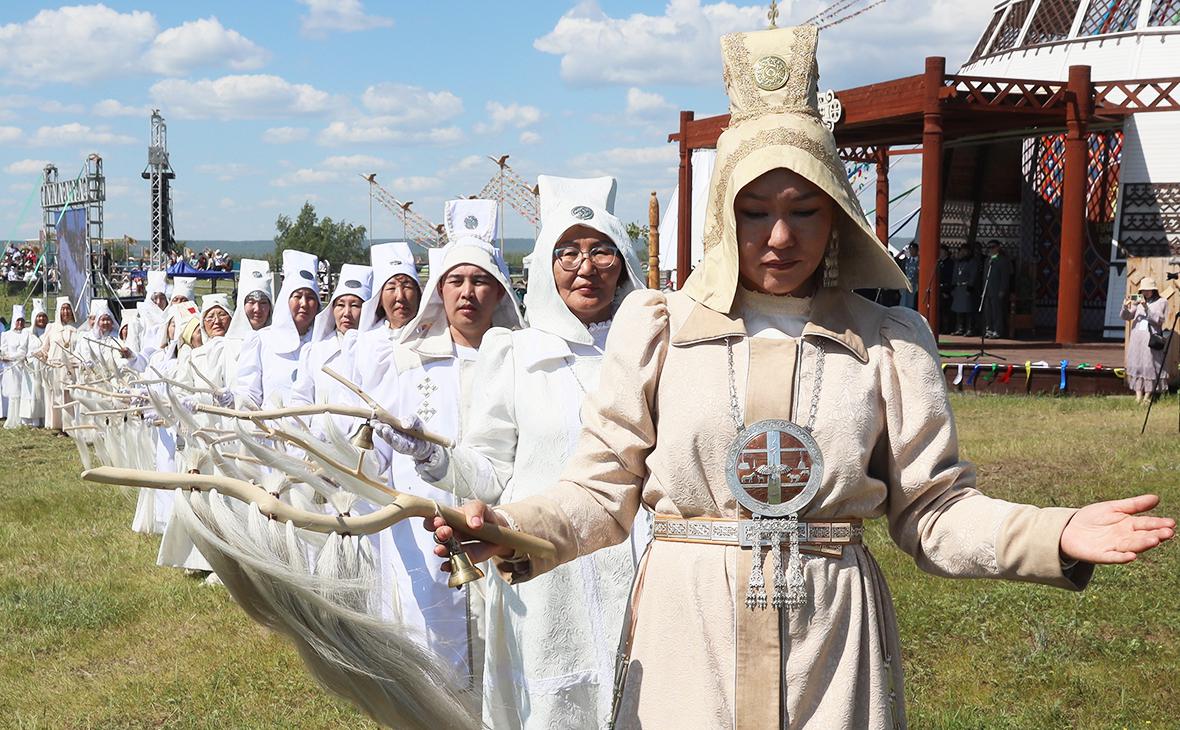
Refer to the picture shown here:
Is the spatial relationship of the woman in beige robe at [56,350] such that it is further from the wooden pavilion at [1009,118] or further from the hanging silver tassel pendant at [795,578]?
the hanging silver tassel pendant at [795,578]

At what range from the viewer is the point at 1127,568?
7.48 m

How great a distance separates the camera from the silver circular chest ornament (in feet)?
8.09

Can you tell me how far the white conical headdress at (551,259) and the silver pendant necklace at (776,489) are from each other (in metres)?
1.67

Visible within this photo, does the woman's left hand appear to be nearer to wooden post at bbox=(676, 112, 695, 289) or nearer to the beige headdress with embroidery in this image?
the beige headdress with embroidery

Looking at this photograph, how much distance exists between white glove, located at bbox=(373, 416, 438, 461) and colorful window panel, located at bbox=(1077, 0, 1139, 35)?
20.5 m

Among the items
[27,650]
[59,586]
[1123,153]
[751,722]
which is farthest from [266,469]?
[1123,153]

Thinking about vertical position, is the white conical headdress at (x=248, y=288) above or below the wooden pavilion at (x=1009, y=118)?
below

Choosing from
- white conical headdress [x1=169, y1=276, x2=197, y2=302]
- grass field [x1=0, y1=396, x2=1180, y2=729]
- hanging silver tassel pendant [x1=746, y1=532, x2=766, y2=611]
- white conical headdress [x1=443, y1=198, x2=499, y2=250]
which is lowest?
grass field [x1=0, y1=396, x2=1180, y2=729]

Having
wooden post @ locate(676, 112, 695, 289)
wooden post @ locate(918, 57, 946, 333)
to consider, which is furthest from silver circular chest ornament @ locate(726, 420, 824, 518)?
wooden post @ locate(676, 112, 695, 289)

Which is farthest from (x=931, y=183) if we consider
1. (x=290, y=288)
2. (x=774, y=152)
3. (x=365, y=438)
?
(x=774, y=152)

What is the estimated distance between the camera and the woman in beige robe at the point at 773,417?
2482 mm

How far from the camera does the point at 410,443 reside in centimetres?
Result: 364

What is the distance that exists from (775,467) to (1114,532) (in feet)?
2.01

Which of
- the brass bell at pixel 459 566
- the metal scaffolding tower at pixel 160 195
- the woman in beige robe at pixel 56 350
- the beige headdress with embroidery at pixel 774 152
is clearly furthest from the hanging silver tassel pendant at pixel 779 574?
the metal scaffolding tower at pixel 160 195
